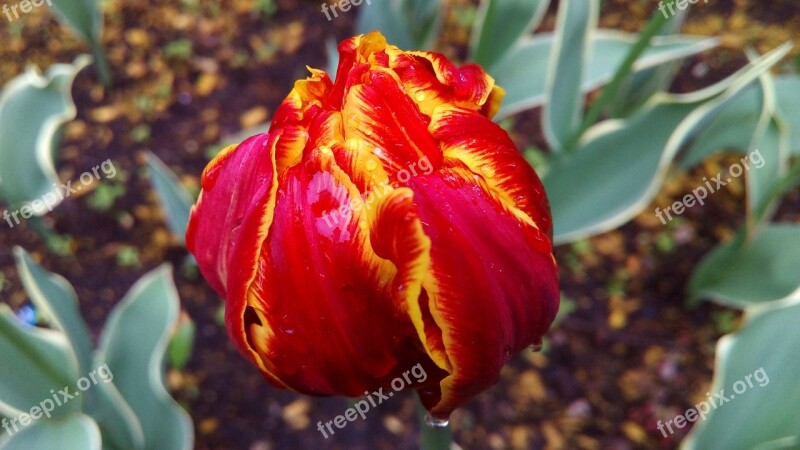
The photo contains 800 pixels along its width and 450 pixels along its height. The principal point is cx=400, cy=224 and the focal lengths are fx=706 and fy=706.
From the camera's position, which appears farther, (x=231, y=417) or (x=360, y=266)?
(x=231, y=417)

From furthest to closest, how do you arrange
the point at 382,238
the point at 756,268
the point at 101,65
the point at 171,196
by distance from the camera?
the point at 101,65 < the point at 756,268 < the point at 171,196 < the point at 382,238

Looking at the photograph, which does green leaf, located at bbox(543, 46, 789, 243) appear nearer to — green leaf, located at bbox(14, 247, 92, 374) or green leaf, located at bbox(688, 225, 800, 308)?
green leaf, located at bbox(688, 225, 800, 308)

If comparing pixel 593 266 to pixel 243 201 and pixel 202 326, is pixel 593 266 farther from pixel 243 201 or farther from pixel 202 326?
pixel 243 201

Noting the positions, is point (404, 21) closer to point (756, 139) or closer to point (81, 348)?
point (756, 139)

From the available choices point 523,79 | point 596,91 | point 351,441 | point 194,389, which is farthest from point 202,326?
point 596,91
